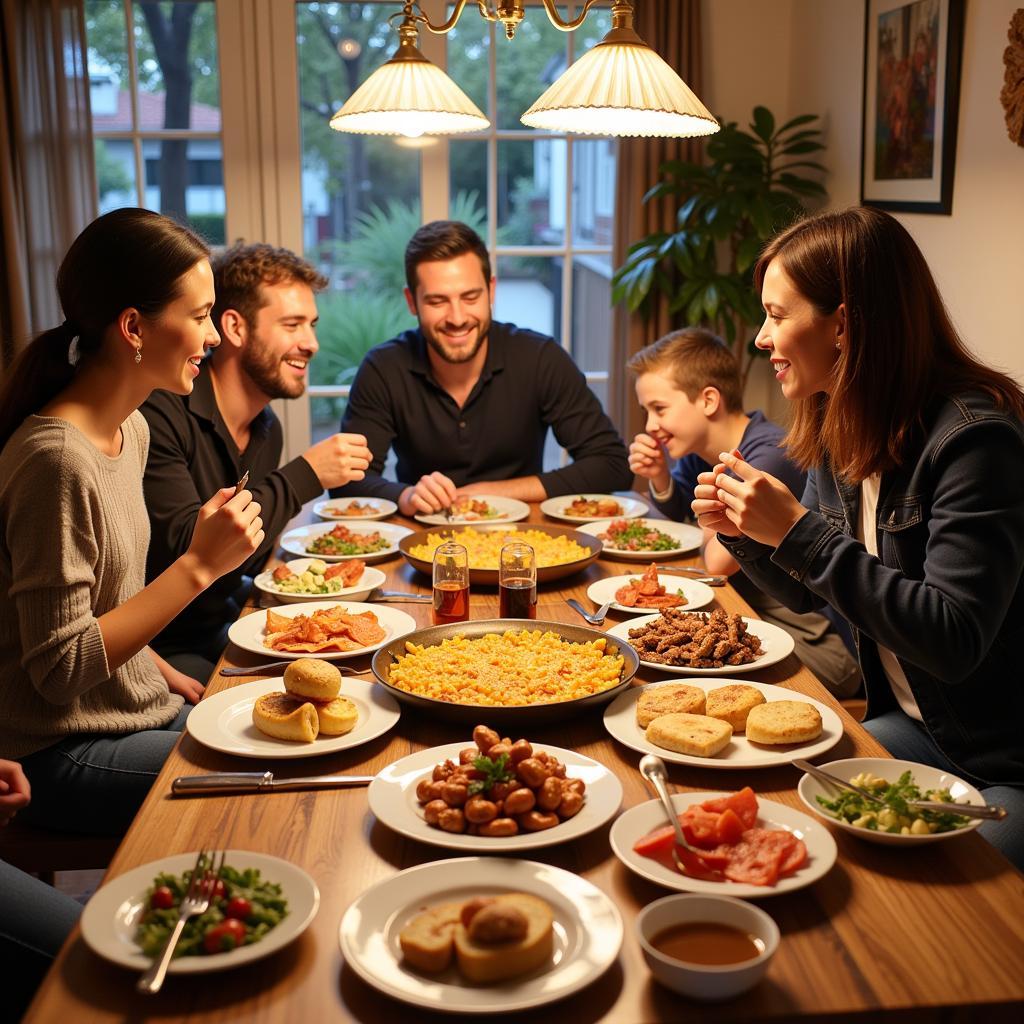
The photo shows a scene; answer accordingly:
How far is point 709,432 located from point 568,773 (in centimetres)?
172

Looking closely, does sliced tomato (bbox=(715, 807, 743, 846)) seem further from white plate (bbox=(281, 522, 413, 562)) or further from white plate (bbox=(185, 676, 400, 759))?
white plate (bbox=(281, 522, 413, 562))

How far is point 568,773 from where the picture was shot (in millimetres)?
1459

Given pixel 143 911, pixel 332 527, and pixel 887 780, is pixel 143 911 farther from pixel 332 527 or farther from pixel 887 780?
pixel 332 527

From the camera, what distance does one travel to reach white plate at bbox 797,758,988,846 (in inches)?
50.5

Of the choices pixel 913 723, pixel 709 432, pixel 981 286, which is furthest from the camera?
pixel 981 286

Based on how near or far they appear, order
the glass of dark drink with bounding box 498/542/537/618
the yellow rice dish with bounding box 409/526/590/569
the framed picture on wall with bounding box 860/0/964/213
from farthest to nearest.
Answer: the framed picture on wall with bounding box 860/0/964/213
the yellow rice dish with bounding box 409/526/590/569
the glass of dark drink with bounding box 498/542/537/618

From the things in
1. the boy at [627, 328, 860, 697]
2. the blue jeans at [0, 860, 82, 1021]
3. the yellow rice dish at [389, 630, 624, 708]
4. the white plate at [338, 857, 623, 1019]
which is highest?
the boy at [627, 328, 860, 697]

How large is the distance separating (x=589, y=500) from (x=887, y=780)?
175 cm

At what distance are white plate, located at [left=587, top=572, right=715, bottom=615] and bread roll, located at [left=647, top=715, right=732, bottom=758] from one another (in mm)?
572

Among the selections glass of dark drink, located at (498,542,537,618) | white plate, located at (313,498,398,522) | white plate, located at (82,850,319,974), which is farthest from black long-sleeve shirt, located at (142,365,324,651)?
white plate, located at (82,850,319,974)

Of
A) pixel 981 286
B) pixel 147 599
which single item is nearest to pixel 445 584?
Result: pixel 147 599

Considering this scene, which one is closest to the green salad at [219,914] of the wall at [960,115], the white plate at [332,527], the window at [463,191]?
the white plate at [332,527]

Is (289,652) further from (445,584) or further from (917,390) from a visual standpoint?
(917,390)

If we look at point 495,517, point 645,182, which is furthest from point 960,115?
point 495,517
